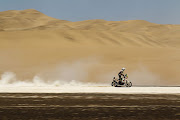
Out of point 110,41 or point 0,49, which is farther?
point 110,41

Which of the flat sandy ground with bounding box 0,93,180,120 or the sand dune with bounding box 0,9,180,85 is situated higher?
the sand dune with bounding box 0,9,180,85

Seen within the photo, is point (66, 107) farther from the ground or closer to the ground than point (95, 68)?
closer to the ground

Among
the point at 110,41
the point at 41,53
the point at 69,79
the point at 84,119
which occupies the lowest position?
the point at 84,119

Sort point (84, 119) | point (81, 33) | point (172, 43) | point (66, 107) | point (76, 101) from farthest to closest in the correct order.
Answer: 1. point (172, 43)
2. point (81, 33)
3. point (76, 101)
4. point (66, 107)
5. point (84, 119)

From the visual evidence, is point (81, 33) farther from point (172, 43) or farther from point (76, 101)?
point (76, 101)

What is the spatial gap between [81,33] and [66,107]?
85535 millimetres

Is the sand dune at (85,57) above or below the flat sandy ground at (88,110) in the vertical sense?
above

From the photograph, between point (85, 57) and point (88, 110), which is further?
point (85, 57)

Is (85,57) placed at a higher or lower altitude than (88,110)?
higher

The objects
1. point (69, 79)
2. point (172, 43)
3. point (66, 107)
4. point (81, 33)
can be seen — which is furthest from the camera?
point (172, 43)

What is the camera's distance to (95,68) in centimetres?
5494

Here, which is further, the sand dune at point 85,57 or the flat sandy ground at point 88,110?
the sand dune at point 85,57

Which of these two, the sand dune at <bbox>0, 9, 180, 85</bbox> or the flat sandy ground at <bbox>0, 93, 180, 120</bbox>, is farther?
the sand dune at <bbox>0, 9, 180, 85</bbox>

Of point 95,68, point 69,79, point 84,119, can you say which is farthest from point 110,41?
point 84,119
